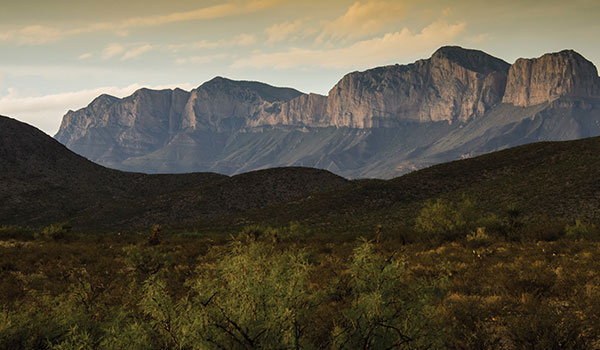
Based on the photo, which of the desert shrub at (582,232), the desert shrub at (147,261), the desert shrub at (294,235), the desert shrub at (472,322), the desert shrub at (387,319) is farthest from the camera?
the desert shrub at (294,235)

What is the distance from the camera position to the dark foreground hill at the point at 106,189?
58.7m

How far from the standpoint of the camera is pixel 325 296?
670 centimetres

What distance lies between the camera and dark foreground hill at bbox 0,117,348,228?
192 feet

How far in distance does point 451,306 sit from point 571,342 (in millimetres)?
2986

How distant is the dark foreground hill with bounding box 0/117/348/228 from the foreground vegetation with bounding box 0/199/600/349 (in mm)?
37134

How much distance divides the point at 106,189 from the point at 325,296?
77839mm

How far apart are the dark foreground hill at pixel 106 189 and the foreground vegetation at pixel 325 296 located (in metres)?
37.1

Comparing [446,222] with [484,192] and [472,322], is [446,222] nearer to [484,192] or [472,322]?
[472,322]

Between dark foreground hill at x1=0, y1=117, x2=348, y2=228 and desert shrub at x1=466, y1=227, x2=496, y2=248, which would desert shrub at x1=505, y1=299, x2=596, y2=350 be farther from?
dark foreground hill at x1=0, y1=117, x2=348, y2=228

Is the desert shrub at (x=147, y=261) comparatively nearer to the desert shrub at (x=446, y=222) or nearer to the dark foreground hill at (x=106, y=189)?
the desert shrub at (x=446, y=222)

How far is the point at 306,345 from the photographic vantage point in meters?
4.98

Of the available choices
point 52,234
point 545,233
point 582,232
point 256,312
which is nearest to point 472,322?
point 256,312

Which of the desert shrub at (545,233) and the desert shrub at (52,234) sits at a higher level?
the desert shrub at (52,234)

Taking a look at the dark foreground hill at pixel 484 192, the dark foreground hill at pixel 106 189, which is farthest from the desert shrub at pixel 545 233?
the dark foreground hill at pixel 106 189
